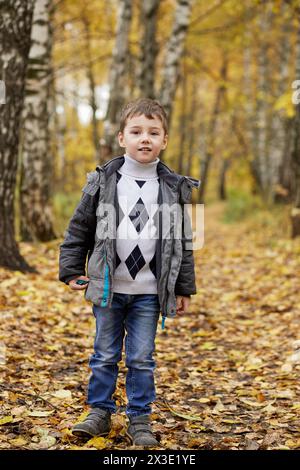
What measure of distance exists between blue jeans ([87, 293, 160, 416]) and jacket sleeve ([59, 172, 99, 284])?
0.29 m

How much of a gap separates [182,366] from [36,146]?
554cm

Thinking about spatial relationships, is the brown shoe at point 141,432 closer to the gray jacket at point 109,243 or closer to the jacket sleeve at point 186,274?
the gray jacket at point 109,243

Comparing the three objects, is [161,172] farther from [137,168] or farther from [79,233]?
[79,233]

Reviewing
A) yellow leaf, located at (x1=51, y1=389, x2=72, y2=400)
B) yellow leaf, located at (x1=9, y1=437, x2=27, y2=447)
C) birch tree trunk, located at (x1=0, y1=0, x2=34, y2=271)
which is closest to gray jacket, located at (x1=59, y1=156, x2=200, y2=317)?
yellow leaf, located at (x1=9, y1=437, x2=27, y2=447)

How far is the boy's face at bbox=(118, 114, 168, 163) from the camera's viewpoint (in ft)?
11.8

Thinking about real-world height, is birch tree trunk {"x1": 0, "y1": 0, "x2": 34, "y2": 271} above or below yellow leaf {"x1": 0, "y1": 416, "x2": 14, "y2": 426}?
above

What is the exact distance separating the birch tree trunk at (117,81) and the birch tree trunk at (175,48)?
5.36 ft

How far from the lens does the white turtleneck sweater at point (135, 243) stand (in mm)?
3625

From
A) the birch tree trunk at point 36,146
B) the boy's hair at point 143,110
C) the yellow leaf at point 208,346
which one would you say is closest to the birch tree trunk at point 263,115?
the birch tree trunk at point 36,146

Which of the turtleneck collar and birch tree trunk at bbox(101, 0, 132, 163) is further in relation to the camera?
birch tree trunk at bbox(101, 0, 132, 163)

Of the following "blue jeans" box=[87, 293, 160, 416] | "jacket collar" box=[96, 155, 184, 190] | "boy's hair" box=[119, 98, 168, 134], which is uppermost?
"boy's hair" box=[119, 98, 168, 134]

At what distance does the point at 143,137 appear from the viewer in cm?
359

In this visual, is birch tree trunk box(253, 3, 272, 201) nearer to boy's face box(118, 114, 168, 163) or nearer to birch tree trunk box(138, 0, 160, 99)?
birch tree trunk box(138, 0, 160, 99)

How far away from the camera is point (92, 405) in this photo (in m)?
3.81
